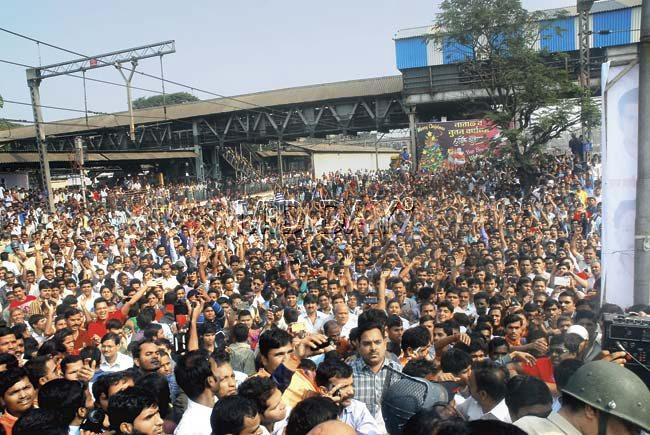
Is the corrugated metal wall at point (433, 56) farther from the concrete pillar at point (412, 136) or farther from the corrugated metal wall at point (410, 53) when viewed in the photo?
the concrete pillar at point (412, 136)

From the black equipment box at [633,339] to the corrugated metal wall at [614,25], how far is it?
76.2 feet

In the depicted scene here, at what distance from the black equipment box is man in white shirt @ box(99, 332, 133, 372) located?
3928 mm

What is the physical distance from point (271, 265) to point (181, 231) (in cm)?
382

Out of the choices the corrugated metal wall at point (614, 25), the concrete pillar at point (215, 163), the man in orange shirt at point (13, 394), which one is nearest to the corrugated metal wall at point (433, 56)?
the corrugated metal wall at point (614, 25)

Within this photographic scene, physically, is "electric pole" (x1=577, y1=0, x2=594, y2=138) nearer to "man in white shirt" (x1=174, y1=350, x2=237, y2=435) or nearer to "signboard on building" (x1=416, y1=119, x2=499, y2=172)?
"signboard on building" (x1=416, y1=119, x2=499, y2=172)

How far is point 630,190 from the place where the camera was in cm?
402

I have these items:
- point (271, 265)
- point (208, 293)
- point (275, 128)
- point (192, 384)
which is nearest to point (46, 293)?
point (208, 293)

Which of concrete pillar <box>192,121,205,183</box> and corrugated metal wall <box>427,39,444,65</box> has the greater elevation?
corrugated metal wall <box>427,39,444,65</box>

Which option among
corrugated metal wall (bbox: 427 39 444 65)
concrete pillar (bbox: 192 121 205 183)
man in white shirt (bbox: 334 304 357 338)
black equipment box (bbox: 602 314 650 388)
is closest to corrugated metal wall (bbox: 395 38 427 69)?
corrugated metal wall (bbox: 427 39 444 65)

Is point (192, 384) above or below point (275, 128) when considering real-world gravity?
below

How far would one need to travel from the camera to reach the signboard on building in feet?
72.7

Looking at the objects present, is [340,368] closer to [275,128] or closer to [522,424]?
[522,424]

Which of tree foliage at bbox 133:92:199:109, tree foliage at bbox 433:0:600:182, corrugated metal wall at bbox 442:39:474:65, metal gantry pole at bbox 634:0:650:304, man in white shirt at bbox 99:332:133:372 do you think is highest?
tree foliage at bbox 133:92:199:109

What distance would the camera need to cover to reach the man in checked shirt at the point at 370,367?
3.59 m
